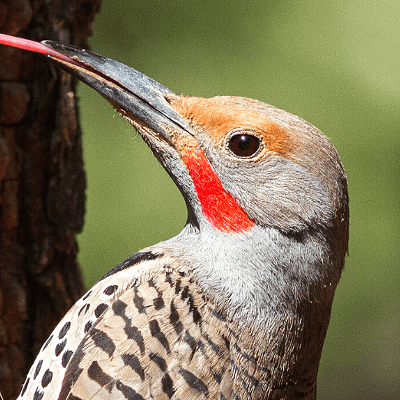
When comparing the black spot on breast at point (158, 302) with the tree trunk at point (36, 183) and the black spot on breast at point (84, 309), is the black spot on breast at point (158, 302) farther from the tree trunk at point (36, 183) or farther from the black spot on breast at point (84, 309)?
the tree trunk at point (36, 183)

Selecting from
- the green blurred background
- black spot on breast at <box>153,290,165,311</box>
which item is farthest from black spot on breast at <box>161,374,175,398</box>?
the green blurred background

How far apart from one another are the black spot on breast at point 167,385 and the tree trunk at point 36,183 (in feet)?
3.18

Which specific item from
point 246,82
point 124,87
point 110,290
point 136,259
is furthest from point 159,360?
point 246,82

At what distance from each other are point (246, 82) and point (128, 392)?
104 inches

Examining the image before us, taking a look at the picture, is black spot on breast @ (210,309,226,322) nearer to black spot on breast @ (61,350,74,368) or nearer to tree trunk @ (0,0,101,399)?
black spot on breast @ (61,350,74,368)

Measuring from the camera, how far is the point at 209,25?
3799 millimetres

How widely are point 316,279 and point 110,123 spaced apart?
2.27 meters

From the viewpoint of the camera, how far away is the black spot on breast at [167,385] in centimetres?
150

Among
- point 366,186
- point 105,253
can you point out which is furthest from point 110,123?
point 366,186

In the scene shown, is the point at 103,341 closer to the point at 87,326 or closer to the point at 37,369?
the point at 87,326

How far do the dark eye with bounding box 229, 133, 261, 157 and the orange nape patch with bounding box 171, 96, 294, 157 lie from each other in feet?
0.09

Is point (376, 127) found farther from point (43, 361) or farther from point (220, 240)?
point (43, 361)

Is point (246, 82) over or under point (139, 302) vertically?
over

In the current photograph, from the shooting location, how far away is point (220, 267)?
5.67 feet
